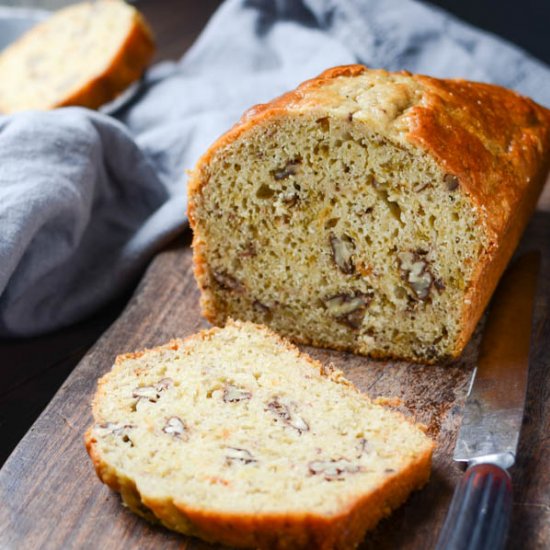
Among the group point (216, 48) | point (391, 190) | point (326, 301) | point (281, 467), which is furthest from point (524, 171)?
point (216, 48)

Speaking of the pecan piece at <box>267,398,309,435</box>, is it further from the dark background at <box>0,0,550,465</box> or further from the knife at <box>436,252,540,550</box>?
the dark background at <box>0,0,550,465</box>

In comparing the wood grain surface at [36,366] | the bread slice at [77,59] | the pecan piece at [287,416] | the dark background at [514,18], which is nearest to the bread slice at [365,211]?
the wood grain surface at [36,366]

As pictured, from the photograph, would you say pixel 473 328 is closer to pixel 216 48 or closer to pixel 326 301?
pixel 326 301

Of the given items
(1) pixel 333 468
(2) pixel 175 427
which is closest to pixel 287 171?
(2) pixel 175 427

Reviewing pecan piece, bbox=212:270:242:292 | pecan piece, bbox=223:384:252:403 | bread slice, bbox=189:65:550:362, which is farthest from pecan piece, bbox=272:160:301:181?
pecan piece, bbox=223:384:252:403

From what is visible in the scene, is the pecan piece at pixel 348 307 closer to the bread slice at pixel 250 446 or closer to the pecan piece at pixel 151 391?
the bread slice at pixel 250 446

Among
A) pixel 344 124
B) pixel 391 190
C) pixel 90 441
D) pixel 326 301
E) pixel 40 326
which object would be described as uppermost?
pixel 344 124
